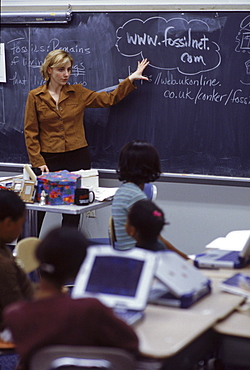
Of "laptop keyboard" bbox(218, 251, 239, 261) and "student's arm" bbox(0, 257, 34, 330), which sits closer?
"student's arm" bbox(0, 257, 34, 330)

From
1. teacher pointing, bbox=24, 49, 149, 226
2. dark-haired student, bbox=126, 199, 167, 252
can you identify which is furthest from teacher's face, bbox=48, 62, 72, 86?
dark-haired student, bbox=126, 199, 167, 252

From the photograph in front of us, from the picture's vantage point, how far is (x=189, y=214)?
4980 mm

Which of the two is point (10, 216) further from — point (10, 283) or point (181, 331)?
point (181, 331)

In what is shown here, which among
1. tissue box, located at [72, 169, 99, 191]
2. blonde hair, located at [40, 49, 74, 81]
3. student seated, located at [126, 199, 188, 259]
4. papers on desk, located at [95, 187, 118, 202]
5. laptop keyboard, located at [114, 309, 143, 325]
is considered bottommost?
papers on desk, located at [95, 187, 118, 202]

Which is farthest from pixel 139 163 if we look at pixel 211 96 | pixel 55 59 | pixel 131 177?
pixel 55 59

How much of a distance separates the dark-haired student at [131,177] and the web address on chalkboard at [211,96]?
1.65 metres

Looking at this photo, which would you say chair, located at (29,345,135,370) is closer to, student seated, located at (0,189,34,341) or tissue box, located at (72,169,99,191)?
student seated, located at (0,189,34,341)

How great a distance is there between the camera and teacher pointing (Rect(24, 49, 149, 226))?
15.8 ft

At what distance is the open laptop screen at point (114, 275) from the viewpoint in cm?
204

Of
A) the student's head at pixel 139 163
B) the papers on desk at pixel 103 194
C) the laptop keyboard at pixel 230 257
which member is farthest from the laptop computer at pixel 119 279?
the papers on desk at pixel 103 194

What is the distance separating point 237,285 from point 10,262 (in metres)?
0.91

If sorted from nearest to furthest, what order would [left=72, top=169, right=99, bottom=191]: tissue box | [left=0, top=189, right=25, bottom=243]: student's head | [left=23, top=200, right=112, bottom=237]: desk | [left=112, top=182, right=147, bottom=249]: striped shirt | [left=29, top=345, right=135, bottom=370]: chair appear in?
[left=29, top=345, right=135, bottom=370]: chair < [left=0, top=189, right=25, bottom=243]: student's head < [left=112, top=182, right=147, bottom=249]: striped shirt < [left=23, top=200, right=112, bottom=237]: desk < [left=72, top=169, right=99, bottom=191]: tissue box

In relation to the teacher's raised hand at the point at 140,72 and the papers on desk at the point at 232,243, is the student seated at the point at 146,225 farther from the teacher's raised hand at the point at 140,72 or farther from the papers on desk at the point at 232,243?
the teacher's raised hand at the point at 140,72

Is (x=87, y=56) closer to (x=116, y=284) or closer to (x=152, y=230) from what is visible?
(x=152, y=230)
